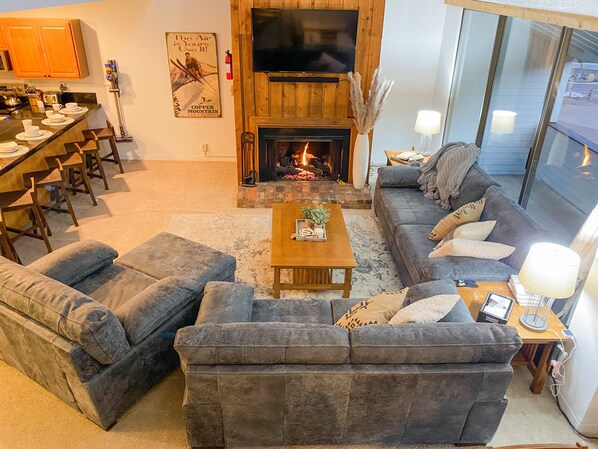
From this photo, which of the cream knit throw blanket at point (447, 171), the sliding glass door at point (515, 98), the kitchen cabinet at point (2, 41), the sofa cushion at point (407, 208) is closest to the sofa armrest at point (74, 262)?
the sofa cushion at point (407, 208)

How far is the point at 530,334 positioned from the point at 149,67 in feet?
19.5

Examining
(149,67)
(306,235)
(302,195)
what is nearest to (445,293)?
(306,235)

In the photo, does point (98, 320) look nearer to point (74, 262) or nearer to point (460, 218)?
point (74, 262)

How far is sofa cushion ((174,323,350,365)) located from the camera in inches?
95.2

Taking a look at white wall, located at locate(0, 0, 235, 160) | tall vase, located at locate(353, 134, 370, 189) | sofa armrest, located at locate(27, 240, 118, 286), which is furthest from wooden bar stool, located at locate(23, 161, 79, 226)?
tall vase, located at locate(353, 134, 370, 189)

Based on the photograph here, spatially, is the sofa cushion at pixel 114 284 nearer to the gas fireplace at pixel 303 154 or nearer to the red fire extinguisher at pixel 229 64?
the gas fireplace at pixel 303 154

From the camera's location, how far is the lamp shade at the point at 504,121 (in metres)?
5.05

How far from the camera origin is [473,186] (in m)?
4.61

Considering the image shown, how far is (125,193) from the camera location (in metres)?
6.15

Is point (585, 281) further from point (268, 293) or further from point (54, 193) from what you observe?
point (54, 193)

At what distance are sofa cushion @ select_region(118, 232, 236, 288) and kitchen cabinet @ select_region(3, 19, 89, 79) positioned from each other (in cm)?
384

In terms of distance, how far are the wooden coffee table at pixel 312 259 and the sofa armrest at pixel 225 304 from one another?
0.79 m

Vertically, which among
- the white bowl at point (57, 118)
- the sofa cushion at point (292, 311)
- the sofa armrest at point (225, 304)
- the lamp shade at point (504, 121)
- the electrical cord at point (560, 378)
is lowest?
the electrical cord at point (560, 378)

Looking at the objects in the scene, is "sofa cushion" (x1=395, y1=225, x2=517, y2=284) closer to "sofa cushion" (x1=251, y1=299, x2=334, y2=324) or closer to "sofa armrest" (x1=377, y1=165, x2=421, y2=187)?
"sofa cushion" (x1=251, y1=299, x2=334, y2=324)
